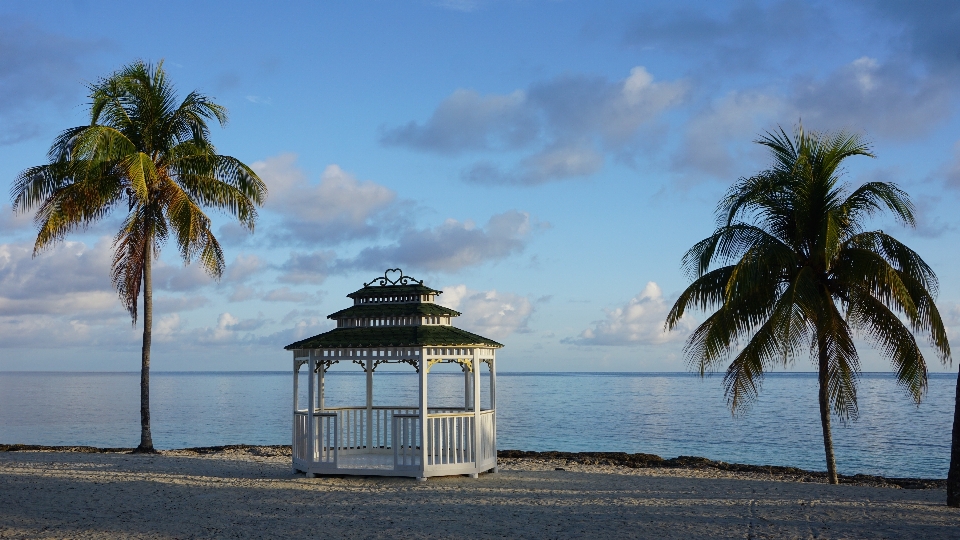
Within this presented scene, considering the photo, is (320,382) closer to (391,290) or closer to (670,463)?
(391,290)

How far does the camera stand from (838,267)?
1455 centimetres

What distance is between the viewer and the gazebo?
13.2 meters

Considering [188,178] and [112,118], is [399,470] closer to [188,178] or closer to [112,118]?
[188,178]

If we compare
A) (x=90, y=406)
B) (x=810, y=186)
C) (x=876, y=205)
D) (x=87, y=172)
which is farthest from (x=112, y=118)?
(x=90, y=406)

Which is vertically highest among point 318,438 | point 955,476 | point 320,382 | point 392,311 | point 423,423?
point 392,311

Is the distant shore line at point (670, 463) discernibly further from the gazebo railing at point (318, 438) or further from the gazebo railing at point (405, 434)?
the gazebo railing at point (405, 434)

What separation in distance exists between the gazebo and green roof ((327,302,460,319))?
0.06 ft

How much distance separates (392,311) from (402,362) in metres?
0.95

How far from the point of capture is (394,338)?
1339 cm

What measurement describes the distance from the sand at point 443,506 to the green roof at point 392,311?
2835mm

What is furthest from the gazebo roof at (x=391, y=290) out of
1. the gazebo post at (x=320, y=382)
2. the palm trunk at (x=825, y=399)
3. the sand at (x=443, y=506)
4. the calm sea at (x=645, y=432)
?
the calm sea at (x=645, y=432)

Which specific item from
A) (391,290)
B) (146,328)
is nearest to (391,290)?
(391,290)

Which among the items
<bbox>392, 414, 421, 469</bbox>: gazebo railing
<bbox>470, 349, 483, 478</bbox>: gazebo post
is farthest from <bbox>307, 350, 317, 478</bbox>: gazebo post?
<bbox>470, 349, 483, 478</bbox>: gazebo post

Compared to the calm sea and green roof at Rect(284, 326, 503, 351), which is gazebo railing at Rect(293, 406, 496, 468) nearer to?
green roof at Rect(284, 326, 503, 351)
